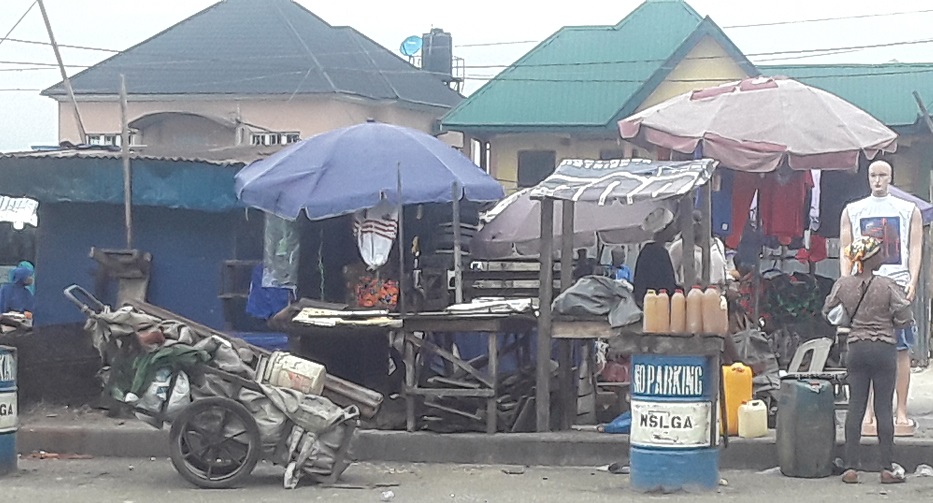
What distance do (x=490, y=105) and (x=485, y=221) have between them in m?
18.6

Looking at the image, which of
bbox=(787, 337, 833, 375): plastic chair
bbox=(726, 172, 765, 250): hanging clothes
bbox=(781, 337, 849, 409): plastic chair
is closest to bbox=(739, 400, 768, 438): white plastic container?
bbox=(781, 337, 849, 409): plastic chair

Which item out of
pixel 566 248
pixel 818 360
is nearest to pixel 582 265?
pixel 566 248

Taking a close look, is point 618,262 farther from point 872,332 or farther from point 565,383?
point 872,332

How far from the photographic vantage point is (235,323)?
14.3m

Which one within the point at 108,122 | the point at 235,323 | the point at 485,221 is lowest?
the point at 235,323

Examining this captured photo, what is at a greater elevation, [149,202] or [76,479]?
[149,202]

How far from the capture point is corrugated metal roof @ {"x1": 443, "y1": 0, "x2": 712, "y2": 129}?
1280 inches

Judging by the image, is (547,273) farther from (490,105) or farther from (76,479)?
(490,105)

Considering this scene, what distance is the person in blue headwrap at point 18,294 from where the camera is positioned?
54.8ft

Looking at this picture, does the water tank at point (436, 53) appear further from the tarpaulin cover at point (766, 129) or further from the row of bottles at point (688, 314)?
the row of bottles at point (688, 314)

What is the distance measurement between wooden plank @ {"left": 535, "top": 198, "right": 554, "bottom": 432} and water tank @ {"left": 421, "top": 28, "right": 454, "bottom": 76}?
1242 inches

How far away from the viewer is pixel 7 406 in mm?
Answer: 10430

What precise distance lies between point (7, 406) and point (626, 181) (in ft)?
16.3

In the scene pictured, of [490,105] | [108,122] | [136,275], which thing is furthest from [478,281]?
[108,122]
